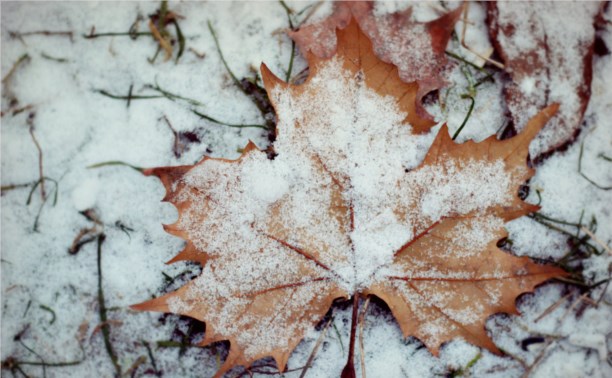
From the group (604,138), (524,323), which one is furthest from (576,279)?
(604,138)

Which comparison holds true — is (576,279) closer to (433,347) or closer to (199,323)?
(433,347)

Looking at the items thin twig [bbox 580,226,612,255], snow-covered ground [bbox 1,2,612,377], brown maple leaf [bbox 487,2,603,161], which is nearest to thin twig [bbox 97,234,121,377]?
snow-covered ground [bbox 1,2,612,377]

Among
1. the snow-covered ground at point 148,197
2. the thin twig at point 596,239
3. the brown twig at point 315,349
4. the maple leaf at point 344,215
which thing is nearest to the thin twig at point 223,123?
the snow-covered ground at point 148,197

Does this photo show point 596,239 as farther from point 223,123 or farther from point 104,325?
point 104,325

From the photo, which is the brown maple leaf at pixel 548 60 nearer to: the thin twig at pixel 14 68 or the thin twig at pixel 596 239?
the thin twig at pixel 596 239

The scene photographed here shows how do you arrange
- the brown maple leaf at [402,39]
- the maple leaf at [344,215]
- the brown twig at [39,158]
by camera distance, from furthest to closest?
the brown twig at [39,158] → the brown maple leaf at [402,39] → the maple leaf at [344,215]

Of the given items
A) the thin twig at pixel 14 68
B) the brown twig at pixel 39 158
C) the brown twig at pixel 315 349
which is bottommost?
the brown twig at pixel 315 349

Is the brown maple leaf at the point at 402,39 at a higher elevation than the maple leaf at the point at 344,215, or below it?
higher
